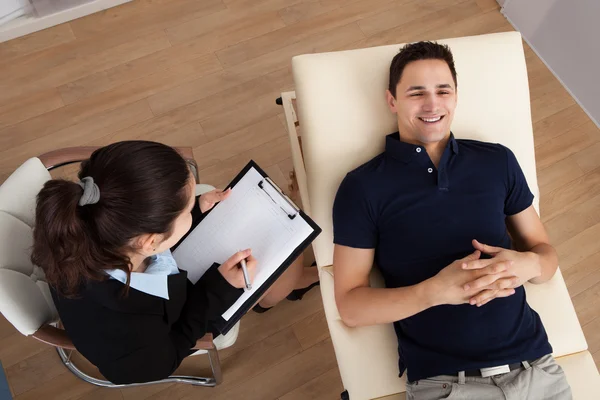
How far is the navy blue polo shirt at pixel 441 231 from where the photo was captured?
144 centimetres

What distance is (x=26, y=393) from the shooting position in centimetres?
193

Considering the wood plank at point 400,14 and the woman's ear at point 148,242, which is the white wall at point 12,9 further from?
the woman's ear at point 148,242

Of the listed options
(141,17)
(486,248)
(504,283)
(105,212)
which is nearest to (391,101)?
(486,248)

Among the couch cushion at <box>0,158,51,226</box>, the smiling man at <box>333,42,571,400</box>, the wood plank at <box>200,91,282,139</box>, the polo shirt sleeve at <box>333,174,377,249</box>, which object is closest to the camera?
the couch cushion at <box>0,158,51,226</box>

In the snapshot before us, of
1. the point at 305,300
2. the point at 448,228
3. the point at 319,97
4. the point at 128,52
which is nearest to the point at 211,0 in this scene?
the point at 128,52

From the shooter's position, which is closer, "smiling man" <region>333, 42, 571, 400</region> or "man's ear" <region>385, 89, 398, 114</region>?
"smiling man" <region>333, 42, 571, 400</region>

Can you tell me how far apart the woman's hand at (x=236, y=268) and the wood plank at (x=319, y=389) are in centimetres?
83

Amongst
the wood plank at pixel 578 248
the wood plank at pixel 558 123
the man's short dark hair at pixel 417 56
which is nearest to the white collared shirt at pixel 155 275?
the man's short dark hair at pixel 417 56

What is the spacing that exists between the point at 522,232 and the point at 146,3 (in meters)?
2.13

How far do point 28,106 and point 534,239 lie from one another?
2198mm

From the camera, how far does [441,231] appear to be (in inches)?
59.2

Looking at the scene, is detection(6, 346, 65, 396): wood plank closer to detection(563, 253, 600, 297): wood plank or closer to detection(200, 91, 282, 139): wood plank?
detection(200, 91, 282, 139): wood plank

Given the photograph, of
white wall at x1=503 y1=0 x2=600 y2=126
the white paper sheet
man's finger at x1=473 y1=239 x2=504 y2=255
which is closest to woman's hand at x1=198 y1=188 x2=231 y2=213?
the white paper sheet

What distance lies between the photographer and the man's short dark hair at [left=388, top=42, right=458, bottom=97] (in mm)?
1611
